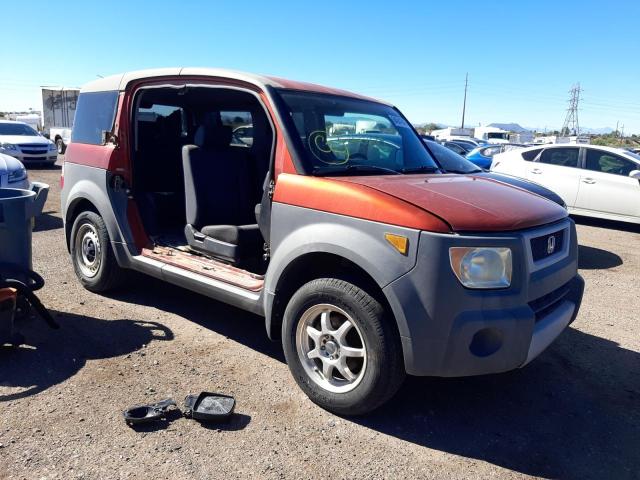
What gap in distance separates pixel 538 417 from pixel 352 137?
7.71 ft

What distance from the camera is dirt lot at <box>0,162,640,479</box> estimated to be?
9.23 ft

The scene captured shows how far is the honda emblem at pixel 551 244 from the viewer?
3.32 metres

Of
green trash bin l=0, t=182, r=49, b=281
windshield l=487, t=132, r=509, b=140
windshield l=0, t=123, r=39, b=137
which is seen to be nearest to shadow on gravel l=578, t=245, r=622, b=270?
green trash bin l=0, t=182, r=49, b=281

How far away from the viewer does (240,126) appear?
17.4 feet

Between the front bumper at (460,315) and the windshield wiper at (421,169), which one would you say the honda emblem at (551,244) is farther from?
the windshield wiper at (421,169)

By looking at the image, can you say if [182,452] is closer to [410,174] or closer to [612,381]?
[410,174]

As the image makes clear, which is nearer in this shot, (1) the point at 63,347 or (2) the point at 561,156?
(1) the point at 63,347

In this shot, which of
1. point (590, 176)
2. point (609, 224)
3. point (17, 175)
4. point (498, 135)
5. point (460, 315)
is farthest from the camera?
point (498, 135)

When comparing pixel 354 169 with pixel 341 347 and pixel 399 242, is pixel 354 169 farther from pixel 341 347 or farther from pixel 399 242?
pixel 341 347

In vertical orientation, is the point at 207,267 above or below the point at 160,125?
below

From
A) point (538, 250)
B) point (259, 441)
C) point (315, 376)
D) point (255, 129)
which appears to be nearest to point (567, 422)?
point (538, 250)

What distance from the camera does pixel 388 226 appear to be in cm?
294

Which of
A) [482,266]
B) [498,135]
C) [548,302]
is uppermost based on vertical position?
[498,135]

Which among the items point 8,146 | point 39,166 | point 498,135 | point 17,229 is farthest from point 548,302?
point 498,135
